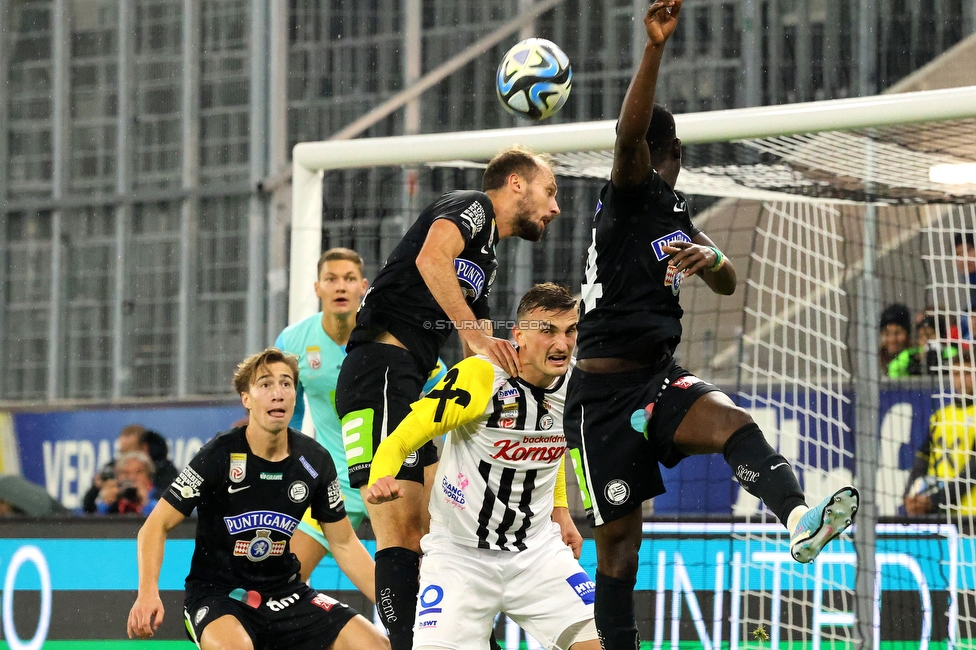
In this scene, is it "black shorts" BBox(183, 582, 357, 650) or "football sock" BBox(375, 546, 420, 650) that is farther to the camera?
"black shorts" BBox(183, 582, 357, 650)

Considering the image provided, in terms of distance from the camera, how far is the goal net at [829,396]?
6.04m

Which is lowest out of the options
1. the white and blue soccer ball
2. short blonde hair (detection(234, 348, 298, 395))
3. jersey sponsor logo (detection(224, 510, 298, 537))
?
jersey sponsor logo (detection(224, 510, 298, 537))

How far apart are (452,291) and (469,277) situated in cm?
33

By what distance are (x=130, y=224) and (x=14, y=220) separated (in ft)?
4.35

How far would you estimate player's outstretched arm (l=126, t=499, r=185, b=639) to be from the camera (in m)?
4.56

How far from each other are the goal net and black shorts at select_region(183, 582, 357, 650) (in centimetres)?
180

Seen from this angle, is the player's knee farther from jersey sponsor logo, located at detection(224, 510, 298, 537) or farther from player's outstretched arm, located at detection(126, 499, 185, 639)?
player's outstretched arm, located at detection(126, 499, 185, 639)

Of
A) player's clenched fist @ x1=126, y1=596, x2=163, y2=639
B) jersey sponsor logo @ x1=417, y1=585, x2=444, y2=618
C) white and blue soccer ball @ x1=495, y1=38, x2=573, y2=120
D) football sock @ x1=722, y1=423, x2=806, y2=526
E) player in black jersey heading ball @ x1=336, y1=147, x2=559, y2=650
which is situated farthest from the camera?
white and blue soccer ball @ x1=495, y1=38, x2=573, y2=120

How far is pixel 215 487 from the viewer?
5043 mm

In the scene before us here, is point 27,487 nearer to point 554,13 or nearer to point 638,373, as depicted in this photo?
point 554,13

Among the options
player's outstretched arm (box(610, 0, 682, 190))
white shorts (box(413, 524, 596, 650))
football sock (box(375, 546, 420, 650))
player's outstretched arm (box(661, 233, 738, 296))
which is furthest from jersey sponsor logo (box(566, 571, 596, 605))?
player's outstretched arm (box(610, 0, 682, 190))

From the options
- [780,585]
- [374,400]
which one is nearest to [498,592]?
[374,400]

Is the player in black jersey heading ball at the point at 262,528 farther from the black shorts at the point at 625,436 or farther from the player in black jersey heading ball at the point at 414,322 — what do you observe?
the black shorts at the point at 625,436

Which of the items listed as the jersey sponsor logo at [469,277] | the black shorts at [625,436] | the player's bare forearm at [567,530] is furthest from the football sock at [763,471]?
the jersey sponsor logo at [469,277]
